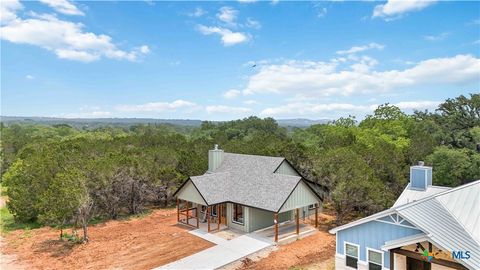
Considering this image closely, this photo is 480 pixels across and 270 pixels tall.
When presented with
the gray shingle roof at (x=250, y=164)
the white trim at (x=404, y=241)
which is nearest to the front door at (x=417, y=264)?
the white trim at (x=404, y=241)

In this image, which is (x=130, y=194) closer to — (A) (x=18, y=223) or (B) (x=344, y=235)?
(A) (x=18, y=223)

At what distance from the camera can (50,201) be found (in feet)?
60.4

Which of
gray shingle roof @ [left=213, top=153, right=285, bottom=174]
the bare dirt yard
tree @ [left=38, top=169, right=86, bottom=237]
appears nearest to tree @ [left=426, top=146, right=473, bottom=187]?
gray shingle roof @ [left=213, top=153, right=285, bottom=174]

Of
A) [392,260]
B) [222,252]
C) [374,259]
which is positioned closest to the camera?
[392,260]

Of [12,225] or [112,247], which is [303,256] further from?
[12,225]

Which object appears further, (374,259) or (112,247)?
(112,247)

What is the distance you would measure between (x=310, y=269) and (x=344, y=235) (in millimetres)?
2617

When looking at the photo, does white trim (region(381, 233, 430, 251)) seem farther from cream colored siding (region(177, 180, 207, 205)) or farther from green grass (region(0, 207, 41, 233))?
green grass (region(0, 207, 41, 233))

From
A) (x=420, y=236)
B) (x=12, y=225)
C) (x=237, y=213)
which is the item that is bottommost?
(x=12, y=225)

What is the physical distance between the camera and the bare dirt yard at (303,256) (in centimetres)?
1509

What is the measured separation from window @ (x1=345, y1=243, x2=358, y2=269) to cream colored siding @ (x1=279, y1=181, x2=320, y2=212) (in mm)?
5416

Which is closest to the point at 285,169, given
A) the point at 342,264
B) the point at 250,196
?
the point at 250,196

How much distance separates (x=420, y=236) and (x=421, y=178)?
7771 millimetres

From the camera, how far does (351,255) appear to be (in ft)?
42.9
